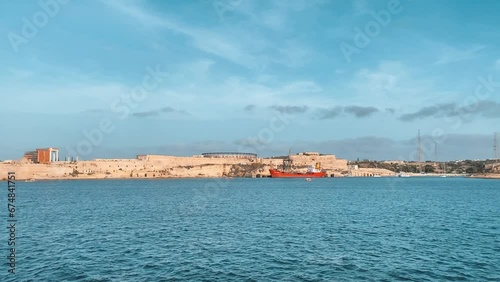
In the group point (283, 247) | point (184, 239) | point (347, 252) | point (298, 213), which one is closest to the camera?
point (347, 252)

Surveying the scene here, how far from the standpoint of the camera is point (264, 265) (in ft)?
78.5

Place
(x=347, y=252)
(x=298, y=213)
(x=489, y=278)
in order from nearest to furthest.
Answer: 1. (x=489, y=278)
2. (x=347, y=252)
3. (x=298, y=213)

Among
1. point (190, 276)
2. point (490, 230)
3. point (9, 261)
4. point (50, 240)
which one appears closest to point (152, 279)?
point (190, 276)

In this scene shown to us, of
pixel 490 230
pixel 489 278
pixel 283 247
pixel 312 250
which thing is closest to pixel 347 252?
pixel 312 250

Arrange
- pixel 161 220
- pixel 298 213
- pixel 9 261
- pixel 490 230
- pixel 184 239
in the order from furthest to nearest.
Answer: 1. pixel 298 213
2. pixel 161 220
3. pixel 490 230
4. pixel 184 239
5. pixel 9 261

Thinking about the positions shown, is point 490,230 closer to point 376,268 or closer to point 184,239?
point 376,268

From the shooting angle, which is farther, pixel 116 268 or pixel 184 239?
pixel 184 239

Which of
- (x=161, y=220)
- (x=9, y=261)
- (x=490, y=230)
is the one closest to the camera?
(x=9, y=261)

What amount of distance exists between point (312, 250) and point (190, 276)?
9574 mm

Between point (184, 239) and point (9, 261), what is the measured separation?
1206 cm

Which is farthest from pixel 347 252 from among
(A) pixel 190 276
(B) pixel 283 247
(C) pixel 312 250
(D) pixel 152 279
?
(D) pixel 152 279

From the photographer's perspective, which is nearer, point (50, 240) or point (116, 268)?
point (116, 268)

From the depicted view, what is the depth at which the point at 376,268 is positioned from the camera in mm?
23188

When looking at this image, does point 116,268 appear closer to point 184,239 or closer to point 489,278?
point 184,239
